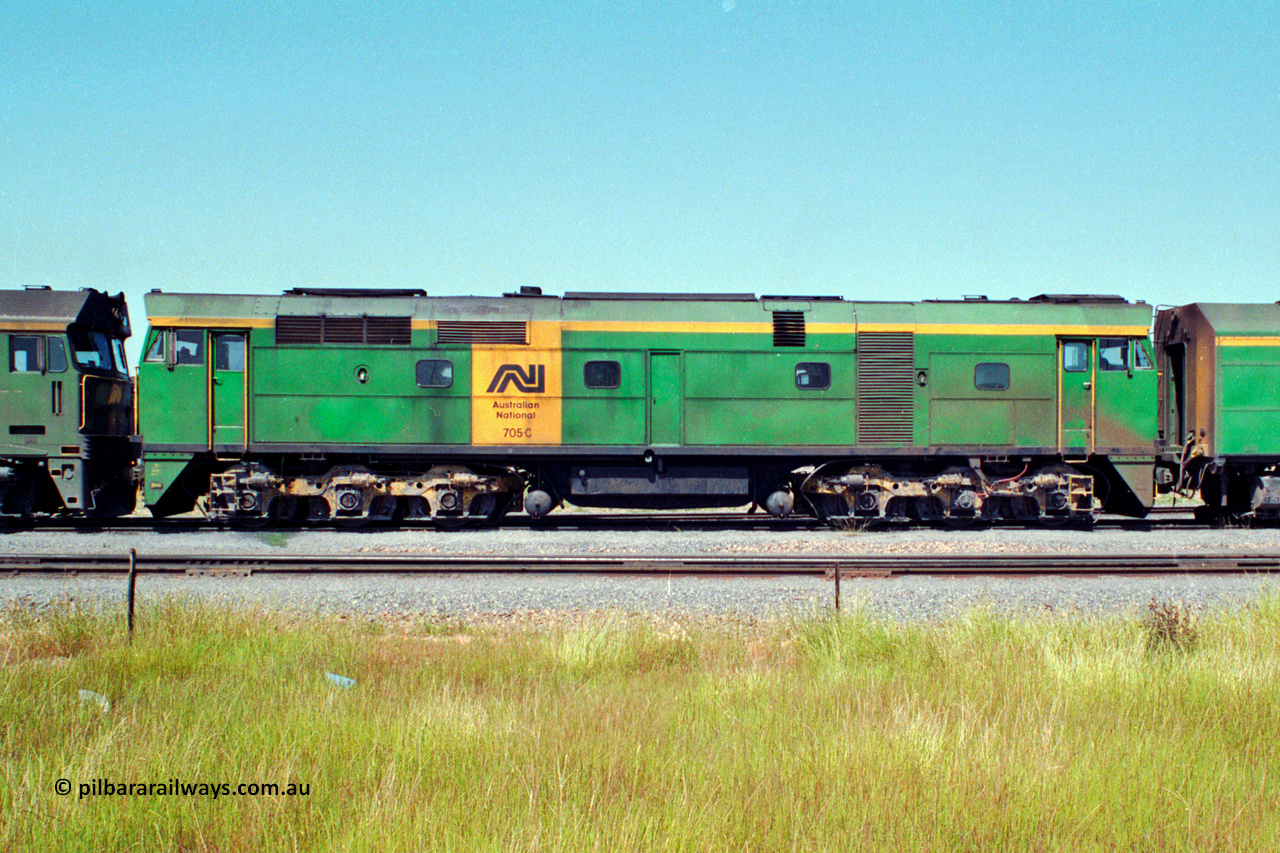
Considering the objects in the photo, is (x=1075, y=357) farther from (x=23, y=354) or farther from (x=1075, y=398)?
(x=23, y=354)

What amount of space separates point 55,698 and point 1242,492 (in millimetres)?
17255

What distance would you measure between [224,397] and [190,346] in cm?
105

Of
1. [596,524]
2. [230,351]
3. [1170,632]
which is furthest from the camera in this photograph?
[596,524]

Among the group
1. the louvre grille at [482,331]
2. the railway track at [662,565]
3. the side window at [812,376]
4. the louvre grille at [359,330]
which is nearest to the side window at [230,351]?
the louvre grille at [359,330]

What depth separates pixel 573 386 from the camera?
13.5 m

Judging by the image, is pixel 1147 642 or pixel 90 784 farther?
pixel 1147 642

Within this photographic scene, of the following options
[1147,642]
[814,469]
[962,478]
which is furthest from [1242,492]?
[1147,642]

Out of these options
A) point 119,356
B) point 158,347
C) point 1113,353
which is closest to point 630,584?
point 158,347

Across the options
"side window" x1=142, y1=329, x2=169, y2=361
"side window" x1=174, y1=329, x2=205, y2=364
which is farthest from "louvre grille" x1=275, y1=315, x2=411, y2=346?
"side window" x1=142, y1=329, x2=169, y2=361

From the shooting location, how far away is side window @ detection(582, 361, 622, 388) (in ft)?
44.3

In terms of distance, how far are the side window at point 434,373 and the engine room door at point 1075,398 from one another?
10697 millimetres

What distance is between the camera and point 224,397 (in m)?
13.3

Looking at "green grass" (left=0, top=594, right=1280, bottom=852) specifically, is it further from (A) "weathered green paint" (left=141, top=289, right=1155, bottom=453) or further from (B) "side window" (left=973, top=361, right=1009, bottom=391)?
(B) "side window" (left=973, top=361, right=1009, bottom=391)

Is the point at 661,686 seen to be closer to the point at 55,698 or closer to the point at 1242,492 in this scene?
the point at 55,698
